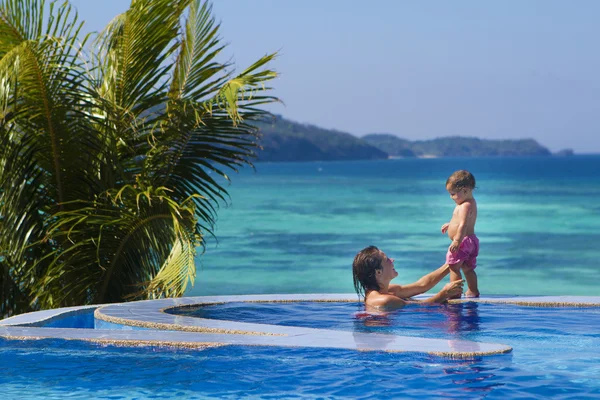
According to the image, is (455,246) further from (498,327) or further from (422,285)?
(498,327)

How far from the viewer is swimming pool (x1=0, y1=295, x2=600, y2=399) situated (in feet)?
15.1

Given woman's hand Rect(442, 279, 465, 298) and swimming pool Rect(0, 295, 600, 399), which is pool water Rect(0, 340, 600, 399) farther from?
woman's hand Rect(442, 279, 465, 298)

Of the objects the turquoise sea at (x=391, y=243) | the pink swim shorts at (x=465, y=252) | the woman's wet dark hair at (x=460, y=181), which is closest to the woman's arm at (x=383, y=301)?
the pink swim shorts at (x=465, y=252)

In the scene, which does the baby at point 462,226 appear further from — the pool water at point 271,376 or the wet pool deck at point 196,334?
the pool water at point 271,376

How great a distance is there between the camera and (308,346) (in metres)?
5.18

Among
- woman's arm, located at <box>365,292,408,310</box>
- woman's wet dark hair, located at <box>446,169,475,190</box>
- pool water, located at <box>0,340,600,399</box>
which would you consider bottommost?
pool water, located at <box>0,340,600,399</box>

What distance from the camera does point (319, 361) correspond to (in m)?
5.00

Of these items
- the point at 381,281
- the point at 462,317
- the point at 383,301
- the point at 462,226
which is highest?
the point at 462,226

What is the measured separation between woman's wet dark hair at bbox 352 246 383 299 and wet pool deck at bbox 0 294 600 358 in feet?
3.80

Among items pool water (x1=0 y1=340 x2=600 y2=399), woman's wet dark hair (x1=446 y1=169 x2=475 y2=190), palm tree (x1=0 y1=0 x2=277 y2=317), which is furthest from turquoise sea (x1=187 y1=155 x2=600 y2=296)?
pool water (x1=0 y1=340 x2=600 y2=399)

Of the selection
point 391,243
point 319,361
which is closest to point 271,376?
point 319,361

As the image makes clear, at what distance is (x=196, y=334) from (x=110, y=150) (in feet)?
10.9

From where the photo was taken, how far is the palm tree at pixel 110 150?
26.1 feet

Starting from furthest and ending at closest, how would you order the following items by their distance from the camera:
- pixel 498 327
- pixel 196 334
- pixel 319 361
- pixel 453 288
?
pixel 453 288, pixel 498 327, pixel 196 334, pixel 319 361
